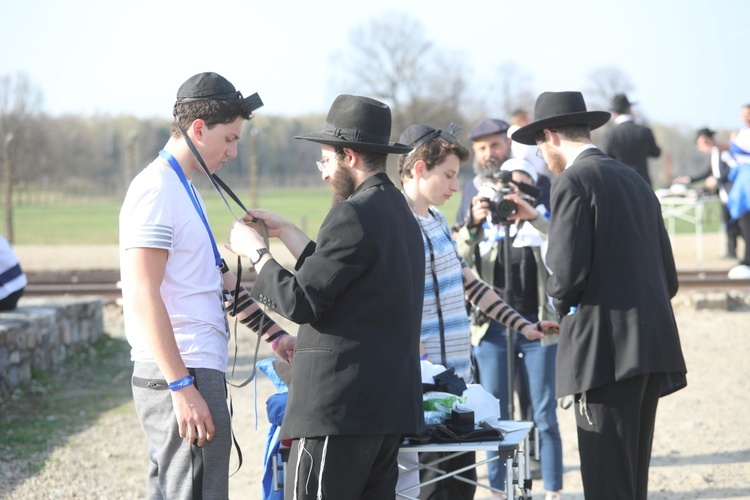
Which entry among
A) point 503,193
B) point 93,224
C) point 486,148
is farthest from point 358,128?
point 93,224

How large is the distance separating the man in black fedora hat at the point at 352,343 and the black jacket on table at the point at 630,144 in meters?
6.28

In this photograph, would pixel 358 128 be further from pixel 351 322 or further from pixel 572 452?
pixel 572 452

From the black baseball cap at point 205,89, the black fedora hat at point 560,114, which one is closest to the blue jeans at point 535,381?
the black fedora hat at point 560,114

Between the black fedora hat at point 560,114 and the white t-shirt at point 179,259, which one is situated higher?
the black fedora hat at point 560,114

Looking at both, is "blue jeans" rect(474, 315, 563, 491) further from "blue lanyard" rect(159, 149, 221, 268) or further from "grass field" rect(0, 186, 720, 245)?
"grass field" rect(0, 186, 720, 245)

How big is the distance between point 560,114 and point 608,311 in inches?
35.3

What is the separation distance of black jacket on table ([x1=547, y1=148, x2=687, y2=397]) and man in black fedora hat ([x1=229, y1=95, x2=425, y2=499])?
89 centimetres

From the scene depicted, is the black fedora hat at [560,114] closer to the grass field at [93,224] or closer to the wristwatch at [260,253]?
the wristwatch at [260,253]

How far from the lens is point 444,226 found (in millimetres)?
4477

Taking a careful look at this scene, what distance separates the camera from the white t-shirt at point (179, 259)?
3086 millimetres

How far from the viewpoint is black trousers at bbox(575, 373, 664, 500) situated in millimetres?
3641

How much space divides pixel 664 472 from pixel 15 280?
5.75 meters

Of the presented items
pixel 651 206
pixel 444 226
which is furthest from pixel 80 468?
pixel 651 206

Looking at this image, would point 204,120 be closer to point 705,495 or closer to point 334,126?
point 334,126
